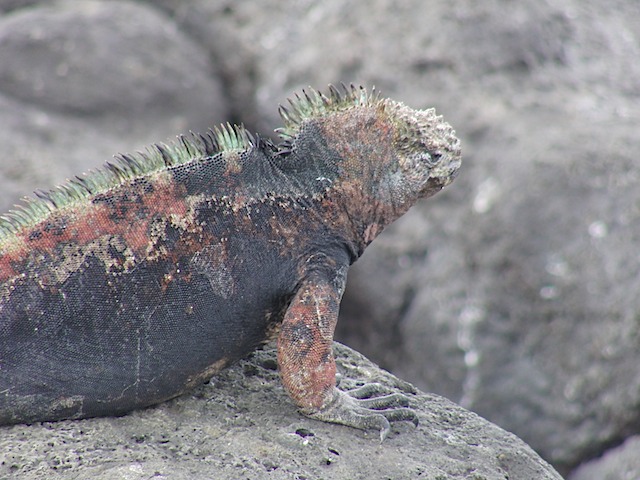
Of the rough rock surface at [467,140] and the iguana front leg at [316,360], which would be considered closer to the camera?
the iguana front leg at [316,360]

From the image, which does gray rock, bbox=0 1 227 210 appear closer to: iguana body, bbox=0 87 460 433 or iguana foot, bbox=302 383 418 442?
iguana body, bbox=0 87 460 433

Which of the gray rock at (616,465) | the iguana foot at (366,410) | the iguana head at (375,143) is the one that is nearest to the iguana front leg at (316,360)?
the iguana foot at (366,410)

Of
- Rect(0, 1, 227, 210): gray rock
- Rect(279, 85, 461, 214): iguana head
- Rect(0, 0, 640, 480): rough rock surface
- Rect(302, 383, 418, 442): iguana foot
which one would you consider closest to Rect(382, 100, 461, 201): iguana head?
Rect(279, 85, 461, 214): iguana head

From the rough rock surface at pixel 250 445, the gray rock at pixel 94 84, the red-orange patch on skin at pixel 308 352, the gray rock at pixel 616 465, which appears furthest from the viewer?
the gray rock at pixel 94 84

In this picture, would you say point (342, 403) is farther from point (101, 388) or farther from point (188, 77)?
point (188, 77)

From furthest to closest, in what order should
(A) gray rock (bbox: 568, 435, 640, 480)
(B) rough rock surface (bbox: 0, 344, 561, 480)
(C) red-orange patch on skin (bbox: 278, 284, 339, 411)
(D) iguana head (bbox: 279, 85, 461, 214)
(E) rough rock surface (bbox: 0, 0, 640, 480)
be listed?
(E) rough rock surface (bbox: 0, 0, 640, 480)
(A) gray rock (bbox: 568, 435, 640, 480)
(D) iguana head (bbox: 279, 85, 461, 214)
(C) red-orange patch on skin (bbox: 278, 284, 339, 411)
(B) rough rock surface (bbox: 0, 344, 561, 480)

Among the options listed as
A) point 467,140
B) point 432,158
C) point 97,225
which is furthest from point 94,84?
point 432,158

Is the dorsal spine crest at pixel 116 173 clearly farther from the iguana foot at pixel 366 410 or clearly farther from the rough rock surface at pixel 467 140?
the rough rock surface at pixel 467 140
